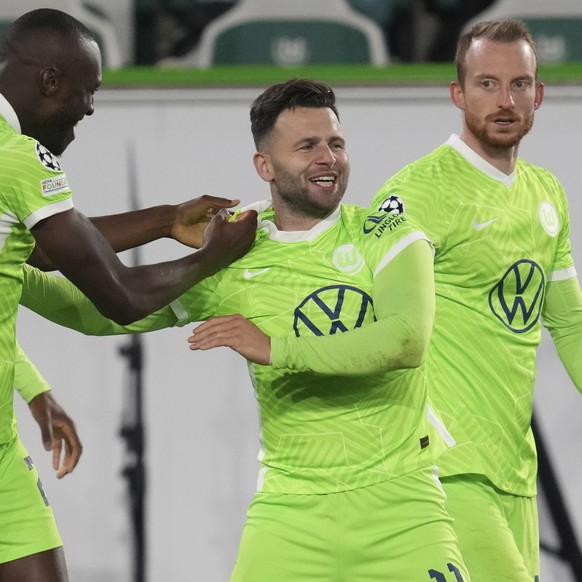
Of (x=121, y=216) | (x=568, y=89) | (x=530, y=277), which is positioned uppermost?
(x=568, y=89)

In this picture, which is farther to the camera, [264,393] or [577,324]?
[577,324]

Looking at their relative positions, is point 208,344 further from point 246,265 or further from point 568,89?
point 568,89

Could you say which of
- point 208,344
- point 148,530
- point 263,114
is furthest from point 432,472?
point 148,530

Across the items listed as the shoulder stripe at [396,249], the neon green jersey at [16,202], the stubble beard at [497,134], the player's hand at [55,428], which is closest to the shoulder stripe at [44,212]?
the neon green jersey at [16,202]

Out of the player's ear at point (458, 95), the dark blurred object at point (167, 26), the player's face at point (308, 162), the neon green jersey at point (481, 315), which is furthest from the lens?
the dark blurred object at point (167, 26)

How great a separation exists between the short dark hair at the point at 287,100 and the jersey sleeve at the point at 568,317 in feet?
2.94

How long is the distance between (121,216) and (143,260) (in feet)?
4.53

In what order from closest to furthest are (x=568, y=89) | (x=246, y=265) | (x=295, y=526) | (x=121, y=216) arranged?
(x=295, y=526) → (x=246, y=265) → (x=121, y=216) → (x=568, y=89)

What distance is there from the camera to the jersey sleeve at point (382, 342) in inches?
108

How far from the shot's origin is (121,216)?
3.38m

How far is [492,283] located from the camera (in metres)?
3.39

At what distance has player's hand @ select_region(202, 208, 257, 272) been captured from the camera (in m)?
2.99

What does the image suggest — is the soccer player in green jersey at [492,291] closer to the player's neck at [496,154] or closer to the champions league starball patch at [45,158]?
the player's neck at [496,154]

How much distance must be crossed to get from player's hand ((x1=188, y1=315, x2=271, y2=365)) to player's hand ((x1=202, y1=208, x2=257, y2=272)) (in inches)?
9.2
